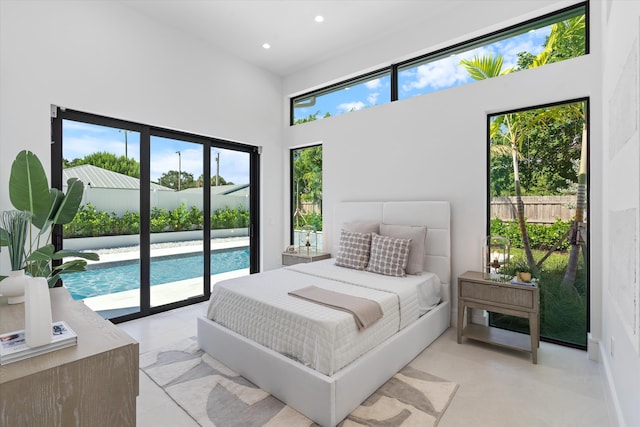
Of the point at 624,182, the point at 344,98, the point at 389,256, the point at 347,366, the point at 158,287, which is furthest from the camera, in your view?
the point at 344,98

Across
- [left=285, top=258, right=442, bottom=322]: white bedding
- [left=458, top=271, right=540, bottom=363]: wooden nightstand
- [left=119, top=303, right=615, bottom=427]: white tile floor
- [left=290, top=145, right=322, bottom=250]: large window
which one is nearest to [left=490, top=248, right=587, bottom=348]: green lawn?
[left=119, top=303, right=615, bottom=427]: white tile floor

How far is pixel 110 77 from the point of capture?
3.28 metres

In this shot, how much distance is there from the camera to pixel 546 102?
9.57 ft

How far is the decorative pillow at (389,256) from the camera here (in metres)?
3.11

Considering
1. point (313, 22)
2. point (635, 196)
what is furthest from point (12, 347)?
point (313, 22)

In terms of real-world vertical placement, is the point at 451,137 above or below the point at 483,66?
below

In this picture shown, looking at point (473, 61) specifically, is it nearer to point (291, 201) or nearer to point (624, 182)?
point (624, 182)

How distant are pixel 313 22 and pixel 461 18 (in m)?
1.60

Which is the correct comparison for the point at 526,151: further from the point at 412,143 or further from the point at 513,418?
the point at 513,418

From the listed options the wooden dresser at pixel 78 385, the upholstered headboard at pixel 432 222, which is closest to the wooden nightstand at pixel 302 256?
the upholstered headboard at pixel 432 222

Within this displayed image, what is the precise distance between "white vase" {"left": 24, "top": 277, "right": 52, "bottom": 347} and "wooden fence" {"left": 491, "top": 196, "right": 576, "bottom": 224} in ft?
11.4

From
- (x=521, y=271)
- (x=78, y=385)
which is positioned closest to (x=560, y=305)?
(x=521, y=271)

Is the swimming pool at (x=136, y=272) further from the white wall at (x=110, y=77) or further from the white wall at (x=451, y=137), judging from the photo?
the white wall at (x=451, y=137)

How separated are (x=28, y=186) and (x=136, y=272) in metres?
1.89
